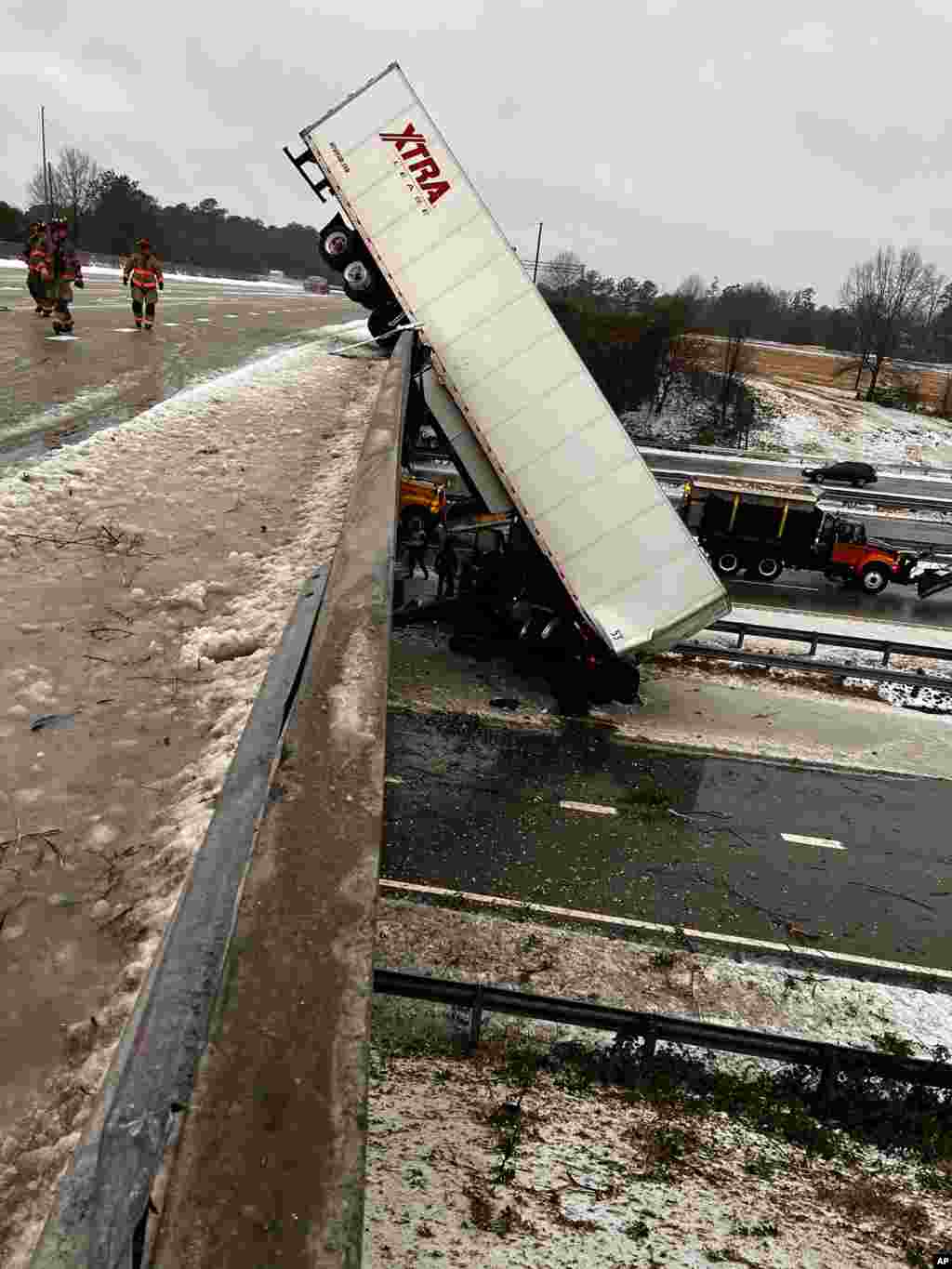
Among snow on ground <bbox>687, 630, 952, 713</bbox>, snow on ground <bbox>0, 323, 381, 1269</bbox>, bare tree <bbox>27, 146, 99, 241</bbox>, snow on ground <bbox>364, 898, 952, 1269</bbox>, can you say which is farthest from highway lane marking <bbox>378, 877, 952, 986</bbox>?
bare tree <bbox>27, 146, 99, 241</bbox>

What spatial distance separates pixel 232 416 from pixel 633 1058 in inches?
311

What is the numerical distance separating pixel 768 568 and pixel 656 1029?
16785 mm

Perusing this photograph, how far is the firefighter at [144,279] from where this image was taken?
48.8 feet

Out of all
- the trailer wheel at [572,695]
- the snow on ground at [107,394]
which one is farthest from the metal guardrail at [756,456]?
the trailer wheel at [572,695]

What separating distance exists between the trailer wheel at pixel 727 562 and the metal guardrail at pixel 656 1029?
1588cm

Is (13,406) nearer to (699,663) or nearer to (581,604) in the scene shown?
(581,604)

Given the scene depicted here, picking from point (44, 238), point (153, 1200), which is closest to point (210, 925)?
point (153, 1200)

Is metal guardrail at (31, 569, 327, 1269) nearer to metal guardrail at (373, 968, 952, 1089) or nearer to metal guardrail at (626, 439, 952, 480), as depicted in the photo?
metal guardrail at (373, 968, 952, 1089)

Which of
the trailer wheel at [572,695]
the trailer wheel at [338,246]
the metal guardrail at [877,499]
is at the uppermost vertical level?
the trailer wheel at [338,246]

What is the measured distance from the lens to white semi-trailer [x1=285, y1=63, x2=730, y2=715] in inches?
520

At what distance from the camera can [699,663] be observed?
53.3ft

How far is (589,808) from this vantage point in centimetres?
1112

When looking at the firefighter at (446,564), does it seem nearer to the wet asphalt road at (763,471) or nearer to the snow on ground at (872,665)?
the snow on ground at (872,665)

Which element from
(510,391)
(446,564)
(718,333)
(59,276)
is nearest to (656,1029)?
(510,391)
